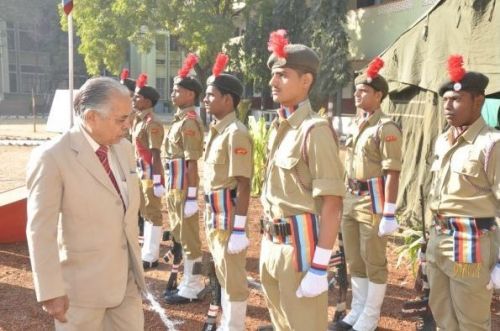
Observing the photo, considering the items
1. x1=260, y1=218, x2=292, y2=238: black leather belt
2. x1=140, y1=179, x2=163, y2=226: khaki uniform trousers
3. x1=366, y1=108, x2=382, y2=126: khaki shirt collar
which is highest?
x1=366, y1=108, x2=382, y2=126: khaki shirt collar

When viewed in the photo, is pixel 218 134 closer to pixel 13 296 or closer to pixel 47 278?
pixel 47 278

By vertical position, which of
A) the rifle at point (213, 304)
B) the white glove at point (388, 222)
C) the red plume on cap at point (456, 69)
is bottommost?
the rifle at point (213, 304)

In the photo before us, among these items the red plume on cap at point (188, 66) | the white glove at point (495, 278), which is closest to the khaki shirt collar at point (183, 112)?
the red plume on cap at point (188, 66)

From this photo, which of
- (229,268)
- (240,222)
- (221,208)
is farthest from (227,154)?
(229,268)

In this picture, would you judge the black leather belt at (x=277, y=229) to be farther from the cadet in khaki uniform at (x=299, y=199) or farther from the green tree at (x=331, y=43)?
the green tree at (x=331, y=43)

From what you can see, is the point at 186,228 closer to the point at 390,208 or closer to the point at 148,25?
the point at 390,208

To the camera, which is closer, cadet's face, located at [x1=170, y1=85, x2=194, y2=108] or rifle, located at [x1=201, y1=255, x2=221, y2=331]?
rifle, located at [x1=201, y1=255, x2=221, y2=331]

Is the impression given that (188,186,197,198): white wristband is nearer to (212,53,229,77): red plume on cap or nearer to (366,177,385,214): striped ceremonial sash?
(212,53,229,77): red plume on cap

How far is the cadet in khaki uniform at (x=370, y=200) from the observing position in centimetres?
425

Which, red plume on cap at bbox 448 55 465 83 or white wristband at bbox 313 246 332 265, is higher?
red plume on cap at bbox 448 55 465 83

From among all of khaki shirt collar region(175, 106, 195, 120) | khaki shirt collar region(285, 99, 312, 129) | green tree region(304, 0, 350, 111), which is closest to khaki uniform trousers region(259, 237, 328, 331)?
khaki shirt collar region(285, 99, 312, 129)

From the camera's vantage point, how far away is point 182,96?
512cm

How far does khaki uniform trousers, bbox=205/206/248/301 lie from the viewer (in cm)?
388

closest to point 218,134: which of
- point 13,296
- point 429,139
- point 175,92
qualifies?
point 175,92
